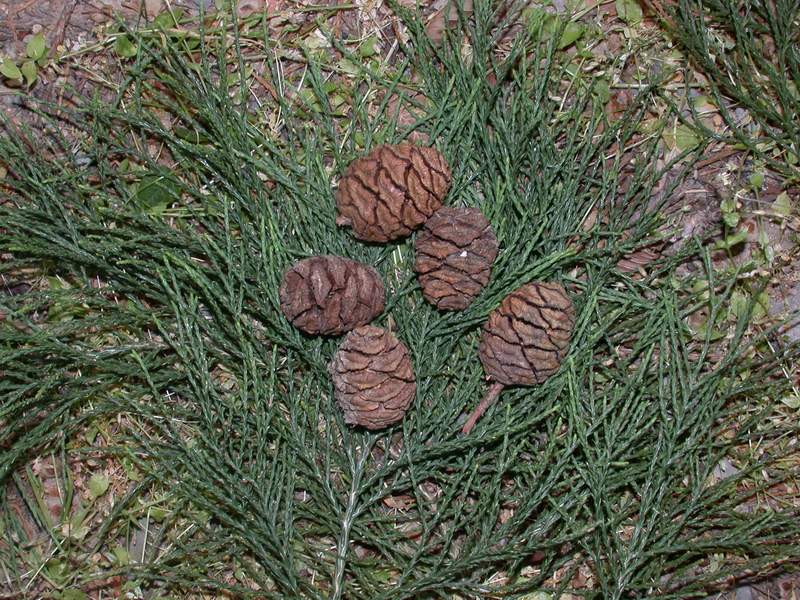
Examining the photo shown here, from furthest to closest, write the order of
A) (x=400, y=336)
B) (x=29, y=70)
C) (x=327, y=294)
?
(x=29, y=70)
(x=400, y=336)
(x=327, y=294)

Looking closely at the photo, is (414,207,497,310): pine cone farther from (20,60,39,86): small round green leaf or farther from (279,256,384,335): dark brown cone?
(20,60,39,86): small round green leaf

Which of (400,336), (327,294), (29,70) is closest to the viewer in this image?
(327,294)

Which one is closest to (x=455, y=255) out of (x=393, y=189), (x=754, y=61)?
(x=393, y=189)

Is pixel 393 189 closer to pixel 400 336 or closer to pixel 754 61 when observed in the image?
pixel 400 336

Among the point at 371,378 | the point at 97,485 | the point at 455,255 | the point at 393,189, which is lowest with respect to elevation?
the point at 97,485

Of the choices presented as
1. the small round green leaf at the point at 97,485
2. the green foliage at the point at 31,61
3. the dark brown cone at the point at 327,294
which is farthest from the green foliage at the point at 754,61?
the small round green leaf at the point at 97,485

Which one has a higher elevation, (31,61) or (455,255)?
(31,61)

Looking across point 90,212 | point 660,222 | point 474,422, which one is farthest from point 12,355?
point 660,222
